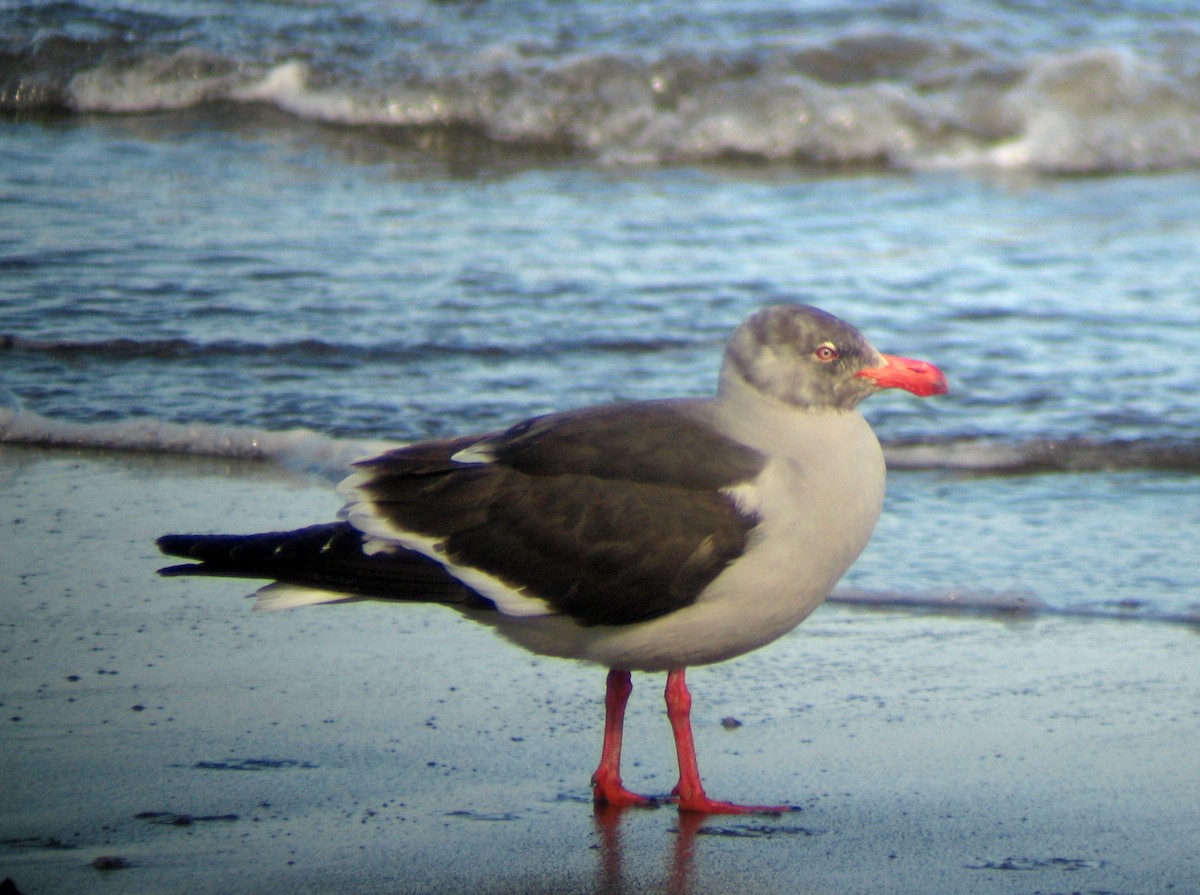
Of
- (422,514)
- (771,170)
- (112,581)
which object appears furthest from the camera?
(771,170)

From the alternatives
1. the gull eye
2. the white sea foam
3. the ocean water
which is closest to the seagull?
the gull eye

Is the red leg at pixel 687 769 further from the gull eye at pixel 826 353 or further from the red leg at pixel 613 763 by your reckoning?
the gull eye at pixel 826 353

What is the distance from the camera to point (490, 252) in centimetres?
786

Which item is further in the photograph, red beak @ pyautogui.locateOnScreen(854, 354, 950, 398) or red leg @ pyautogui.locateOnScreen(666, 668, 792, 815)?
red beak @ pyautogui.locateOnScreen(854, 354, 950, 398)

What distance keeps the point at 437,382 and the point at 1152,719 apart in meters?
3.30

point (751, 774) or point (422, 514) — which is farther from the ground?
point (422, 514)

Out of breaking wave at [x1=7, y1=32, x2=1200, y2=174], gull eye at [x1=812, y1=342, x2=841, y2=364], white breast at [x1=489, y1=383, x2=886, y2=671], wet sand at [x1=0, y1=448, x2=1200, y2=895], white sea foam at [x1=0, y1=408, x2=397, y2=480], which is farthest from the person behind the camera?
breaking wave at [x1=7, y1=32, x2=1200, y2=174]

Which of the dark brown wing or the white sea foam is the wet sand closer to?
the dark brown wing

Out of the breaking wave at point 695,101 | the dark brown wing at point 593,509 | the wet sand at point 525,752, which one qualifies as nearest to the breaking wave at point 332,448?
the wet sand at point 525,752

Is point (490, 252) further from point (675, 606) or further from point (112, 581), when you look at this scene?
point (675, 606)

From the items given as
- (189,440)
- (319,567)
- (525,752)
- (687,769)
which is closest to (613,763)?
(687,769)

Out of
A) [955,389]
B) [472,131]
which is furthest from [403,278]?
[472,131]

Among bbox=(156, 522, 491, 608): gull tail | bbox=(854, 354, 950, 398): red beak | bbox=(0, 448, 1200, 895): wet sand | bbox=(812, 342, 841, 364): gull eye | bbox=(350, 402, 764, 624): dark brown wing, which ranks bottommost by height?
bbox=(0, 448, 1200, 895): wet sand

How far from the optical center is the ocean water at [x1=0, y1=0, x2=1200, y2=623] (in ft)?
17.7
